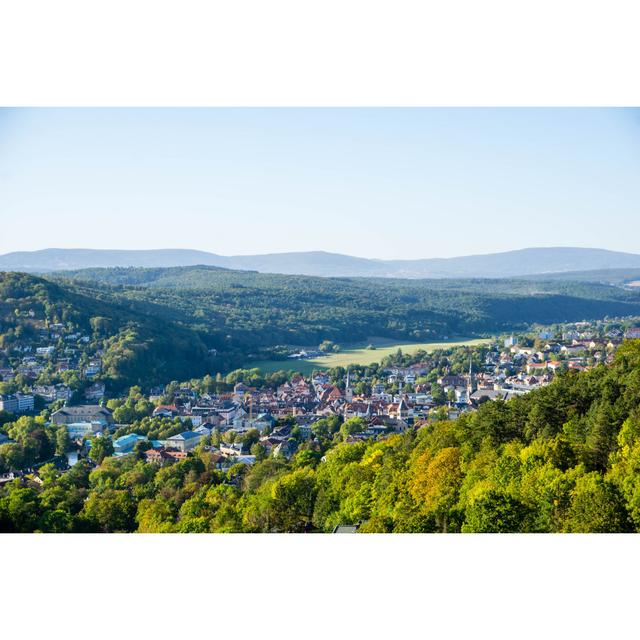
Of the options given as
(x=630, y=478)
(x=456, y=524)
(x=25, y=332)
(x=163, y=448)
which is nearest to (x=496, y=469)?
(x=456, y=524)

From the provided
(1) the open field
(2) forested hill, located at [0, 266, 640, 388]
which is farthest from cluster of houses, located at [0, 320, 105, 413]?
(1) the open field

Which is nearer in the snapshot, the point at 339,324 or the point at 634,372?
the point at 634,372

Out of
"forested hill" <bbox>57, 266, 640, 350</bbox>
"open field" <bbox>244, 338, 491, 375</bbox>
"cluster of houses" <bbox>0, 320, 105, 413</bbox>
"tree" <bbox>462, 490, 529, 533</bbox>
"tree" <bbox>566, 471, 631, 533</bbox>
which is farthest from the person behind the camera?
"forested hill" <bbox>57, 266, 640, 350</bbox>

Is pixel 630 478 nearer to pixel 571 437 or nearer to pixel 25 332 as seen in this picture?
pixel 571 437

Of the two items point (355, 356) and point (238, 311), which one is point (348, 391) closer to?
point (355, 356)

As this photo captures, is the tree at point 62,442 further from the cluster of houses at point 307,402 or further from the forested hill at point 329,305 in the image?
the forested hill at point 329,305

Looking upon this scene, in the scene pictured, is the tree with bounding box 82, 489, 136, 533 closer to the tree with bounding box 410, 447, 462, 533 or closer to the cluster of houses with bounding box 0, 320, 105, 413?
the tree with bounding box 410, 447, 462, 533

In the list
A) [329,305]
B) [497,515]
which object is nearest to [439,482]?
[497,515]
